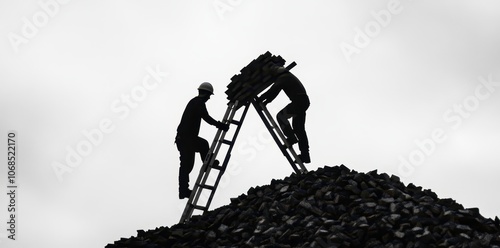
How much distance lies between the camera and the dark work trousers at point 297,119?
59.8ft

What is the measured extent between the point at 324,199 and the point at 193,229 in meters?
3.14

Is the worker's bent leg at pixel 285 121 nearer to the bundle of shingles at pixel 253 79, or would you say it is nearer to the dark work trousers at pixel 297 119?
the dark work trousers at pixel 297 119

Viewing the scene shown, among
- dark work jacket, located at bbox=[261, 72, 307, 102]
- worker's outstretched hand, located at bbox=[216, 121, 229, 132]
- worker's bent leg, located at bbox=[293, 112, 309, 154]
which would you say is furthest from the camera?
worker's outstretched hand, located at bbox=[216, 121, 229, 132]

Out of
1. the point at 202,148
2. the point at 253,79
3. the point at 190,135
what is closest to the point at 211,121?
the point at 190,135

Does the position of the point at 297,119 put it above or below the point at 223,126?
below

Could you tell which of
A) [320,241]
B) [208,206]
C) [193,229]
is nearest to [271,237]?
[320,241]

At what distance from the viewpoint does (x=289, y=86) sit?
18.2m

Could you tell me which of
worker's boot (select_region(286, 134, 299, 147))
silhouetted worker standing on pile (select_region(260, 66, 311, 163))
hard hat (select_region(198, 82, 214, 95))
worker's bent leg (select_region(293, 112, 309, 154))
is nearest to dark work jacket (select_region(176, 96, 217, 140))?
hard hat (select_region(198, 82, 214, 95))

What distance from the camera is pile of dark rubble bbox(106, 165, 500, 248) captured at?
14.4 meters

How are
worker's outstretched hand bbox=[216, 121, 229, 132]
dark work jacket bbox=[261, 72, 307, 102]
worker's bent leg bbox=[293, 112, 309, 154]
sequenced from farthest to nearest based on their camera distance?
worker's outstretched hand bbox=[216, 121, 229, 132], worker's bent leg bbox=[293, 112, 309, 154], dark work jacket bbox=[261, 72, 307, 102]

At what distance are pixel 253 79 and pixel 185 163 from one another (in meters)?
2.85

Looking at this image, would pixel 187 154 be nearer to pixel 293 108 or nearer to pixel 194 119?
pixel 194 119

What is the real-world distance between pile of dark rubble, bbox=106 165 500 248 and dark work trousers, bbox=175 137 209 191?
4.56ft

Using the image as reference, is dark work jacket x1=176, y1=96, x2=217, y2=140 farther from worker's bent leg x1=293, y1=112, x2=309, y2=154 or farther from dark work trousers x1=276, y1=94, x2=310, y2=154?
worker's bent leg x1=293, y1=112, x2=309, y2=154
